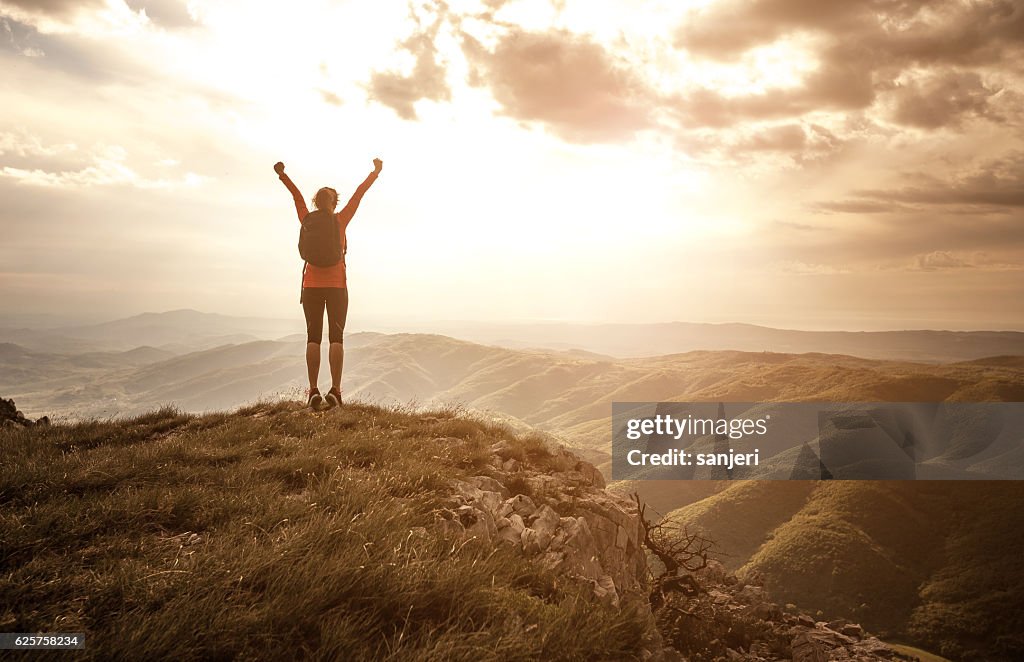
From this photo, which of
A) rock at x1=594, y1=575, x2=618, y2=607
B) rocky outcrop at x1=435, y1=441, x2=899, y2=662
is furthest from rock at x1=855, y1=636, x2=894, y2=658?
rock at x1=594, y1=575, x2=618, y2=607

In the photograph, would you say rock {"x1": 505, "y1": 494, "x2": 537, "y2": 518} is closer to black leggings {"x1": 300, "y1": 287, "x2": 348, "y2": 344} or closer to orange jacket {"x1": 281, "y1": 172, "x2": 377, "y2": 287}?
black leggings {"x1": 300, "y1": 287, "x2": 348, "y2": 344}

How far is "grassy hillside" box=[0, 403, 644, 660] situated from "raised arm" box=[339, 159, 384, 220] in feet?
17.7

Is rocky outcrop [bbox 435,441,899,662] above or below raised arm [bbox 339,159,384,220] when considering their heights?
below

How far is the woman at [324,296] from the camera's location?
938 cm

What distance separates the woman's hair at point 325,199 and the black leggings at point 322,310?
158 cm

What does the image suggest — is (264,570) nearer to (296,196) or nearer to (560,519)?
(560,519)

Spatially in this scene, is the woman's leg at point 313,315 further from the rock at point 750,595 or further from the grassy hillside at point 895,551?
the grassy hillside at point 895,551

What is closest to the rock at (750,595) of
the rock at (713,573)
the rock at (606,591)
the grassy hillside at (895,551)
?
the rock at (713,573)

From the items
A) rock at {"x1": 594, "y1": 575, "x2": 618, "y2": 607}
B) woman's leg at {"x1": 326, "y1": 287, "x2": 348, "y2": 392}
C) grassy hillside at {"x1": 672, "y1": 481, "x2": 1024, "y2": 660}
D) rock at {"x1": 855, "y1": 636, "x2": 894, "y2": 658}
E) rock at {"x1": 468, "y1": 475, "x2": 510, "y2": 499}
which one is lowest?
grassy hillside at {"x1": 672, "y1": 481, "x2": 1024, "y2": 660}

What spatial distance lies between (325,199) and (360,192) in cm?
73

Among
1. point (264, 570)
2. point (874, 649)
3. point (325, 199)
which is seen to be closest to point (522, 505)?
point (264, 570)

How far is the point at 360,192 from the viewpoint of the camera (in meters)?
9.91

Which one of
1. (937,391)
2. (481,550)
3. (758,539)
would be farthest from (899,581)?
(481,550)

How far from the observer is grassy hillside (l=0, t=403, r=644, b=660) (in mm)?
2699
